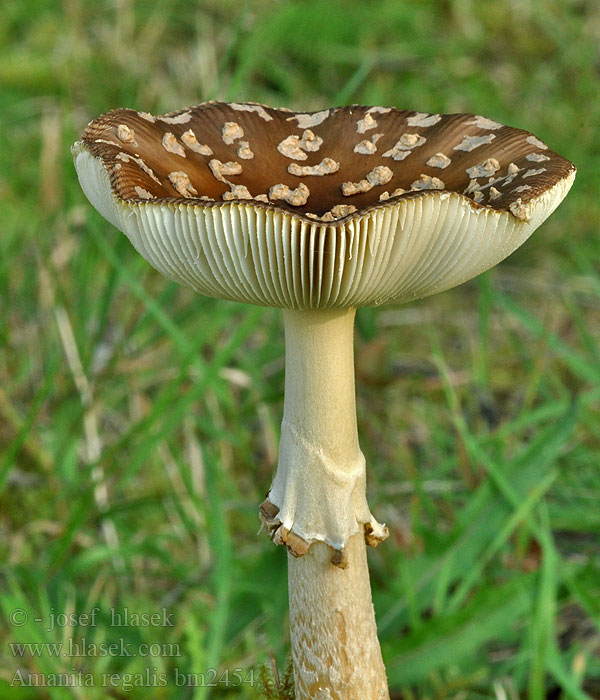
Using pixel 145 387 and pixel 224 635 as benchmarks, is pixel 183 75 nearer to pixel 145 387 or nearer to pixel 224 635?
pixel 145 387

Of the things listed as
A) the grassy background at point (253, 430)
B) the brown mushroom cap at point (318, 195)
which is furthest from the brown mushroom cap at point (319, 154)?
the grassy background at point (253, 430)

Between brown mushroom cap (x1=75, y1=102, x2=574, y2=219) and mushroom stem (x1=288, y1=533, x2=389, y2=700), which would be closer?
brown mushroom cap (x1=75, y1=102, x2=574, y2=219)

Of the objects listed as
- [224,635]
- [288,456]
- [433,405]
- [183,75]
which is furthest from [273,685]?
[183,75]

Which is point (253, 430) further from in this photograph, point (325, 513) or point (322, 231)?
point (322, 231)

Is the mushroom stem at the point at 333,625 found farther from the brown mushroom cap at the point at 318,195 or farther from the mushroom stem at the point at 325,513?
the brown mushroom cap at the point at 318,195

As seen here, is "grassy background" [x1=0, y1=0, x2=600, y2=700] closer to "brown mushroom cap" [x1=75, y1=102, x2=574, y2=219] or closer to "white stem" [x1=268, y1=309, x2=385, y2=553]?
"white stem" [x1=268, y1=309, x2=385, y2=553]

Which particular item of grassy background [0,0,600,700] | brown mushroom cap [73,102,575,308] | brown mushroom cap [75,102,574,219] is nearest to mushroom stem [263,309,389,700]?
brown mushroom cap [73,102,575,308]

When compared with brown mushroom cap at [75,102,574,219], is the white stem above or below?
below
